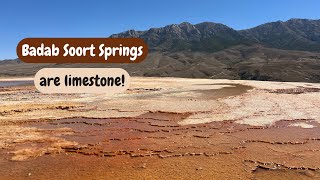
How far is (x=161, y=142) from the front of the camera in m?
20.3

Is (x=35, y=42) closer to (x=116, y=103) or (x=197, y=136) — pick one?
(x=116, y=103)

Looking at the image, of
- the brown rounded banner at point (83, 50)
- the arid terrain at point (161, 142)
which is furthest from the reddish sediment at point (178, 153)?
the brown rounded banner at point (83, 50)

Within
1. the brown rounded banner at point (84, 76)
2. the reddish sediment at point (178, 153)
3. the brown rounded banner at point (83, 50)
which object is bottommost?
the reddish sediment at point (178, 153)

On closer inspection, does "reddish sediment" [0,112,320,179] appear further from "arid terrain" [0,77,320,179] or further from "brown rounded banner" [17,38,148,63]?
"brown rounded banner" [17,38,148,63]

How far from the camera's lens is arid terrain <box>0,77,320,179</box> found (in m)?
15.2

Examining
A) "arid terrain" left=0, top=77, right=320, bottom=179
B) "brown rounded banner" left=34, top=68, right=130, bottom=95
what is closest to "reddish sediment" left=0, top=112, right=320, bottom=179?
"arid terrain" left=0, top=77, right=320, bottom=179

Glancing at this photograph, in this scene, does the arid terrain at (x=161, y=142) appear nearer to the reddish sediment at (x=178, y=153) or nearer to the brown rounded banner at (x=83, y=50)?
the reddish sediment at (x=178, y=153)

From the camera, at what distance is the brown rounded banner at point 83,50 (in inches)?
1177

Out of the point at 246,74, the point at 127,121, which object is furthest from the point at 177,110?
the point at 246,74

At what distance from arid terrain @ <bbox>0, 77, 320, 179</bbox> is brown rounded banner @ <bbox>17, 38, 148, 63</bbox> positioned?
4649mm

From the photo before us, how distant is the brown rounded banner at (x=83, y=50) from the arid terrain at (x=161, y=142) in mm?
4649

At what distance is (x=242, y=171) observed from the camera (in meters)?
15.0

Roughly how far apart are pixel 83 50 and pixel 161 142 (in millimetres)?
13261

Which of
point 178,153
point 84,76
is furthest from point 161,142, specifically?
point 84,76
